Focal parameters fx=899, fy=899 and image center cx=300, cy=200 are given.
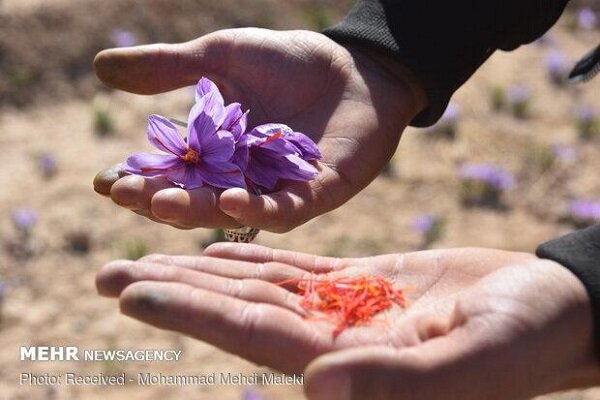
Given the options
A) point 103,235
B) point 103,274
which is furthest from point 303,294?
point 103,235

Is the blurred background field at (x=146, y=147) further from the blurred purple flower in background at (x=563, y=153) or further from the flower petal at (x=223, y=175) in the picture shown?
the flower petal at (x=223, y=175)

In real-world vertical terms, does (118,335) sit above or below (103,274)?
below

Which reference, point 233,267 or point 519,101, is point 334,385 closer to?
point 233,267

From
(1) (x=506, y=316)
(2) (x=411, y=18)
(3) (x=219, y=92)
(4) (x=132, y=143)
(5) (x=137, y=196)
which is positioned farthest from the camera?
(4) (x=132, y=143)

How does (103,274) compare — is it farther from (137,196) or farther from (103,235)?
(103,235)

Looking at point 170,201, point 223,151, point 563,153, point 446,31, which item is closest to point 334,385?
point 170,201
